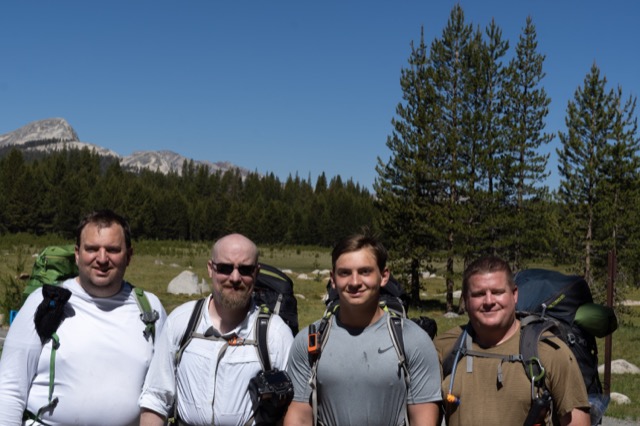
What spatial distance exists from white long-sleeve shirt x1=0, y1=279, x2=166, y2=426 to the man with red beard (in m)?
1.64

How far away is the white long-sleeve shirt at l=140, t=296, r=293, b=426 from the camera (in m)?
3.09

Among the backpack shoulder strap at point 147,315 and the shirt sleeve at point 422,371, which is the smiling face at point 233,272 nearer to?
the backpack shoulder strap at point 147,315

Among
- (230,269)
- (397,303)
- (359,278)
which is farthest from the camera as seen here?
(397,303)

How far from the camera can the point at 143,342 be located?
3.34 m

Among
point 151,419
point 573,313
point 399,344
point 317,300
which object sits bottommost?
point 317,300

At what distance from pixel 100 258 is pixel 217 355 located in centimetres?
84

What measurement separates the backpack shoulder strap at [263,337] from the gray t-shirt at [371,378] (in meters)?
0.22

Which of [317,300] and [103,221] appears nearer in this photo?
[103,221]

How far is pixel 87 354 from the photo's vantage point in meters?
3.22

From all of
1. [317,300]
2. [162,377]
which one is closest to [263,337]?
[162,377]

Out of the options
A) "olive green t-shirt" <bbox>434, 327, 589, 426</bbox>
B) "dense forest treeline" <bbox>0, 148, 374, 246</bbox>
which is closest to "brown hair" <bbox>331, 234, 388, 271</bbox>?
"olive green t-shirt" <bbox>434, 327, 589, 426</bbox>

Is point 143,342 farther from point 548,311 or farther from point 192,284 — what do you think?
point 192,284

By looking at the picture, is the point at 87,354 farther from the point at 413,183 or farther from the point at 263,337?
the point at 413,183

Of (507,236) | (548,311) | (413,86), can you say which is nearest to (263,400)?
(548,311)
